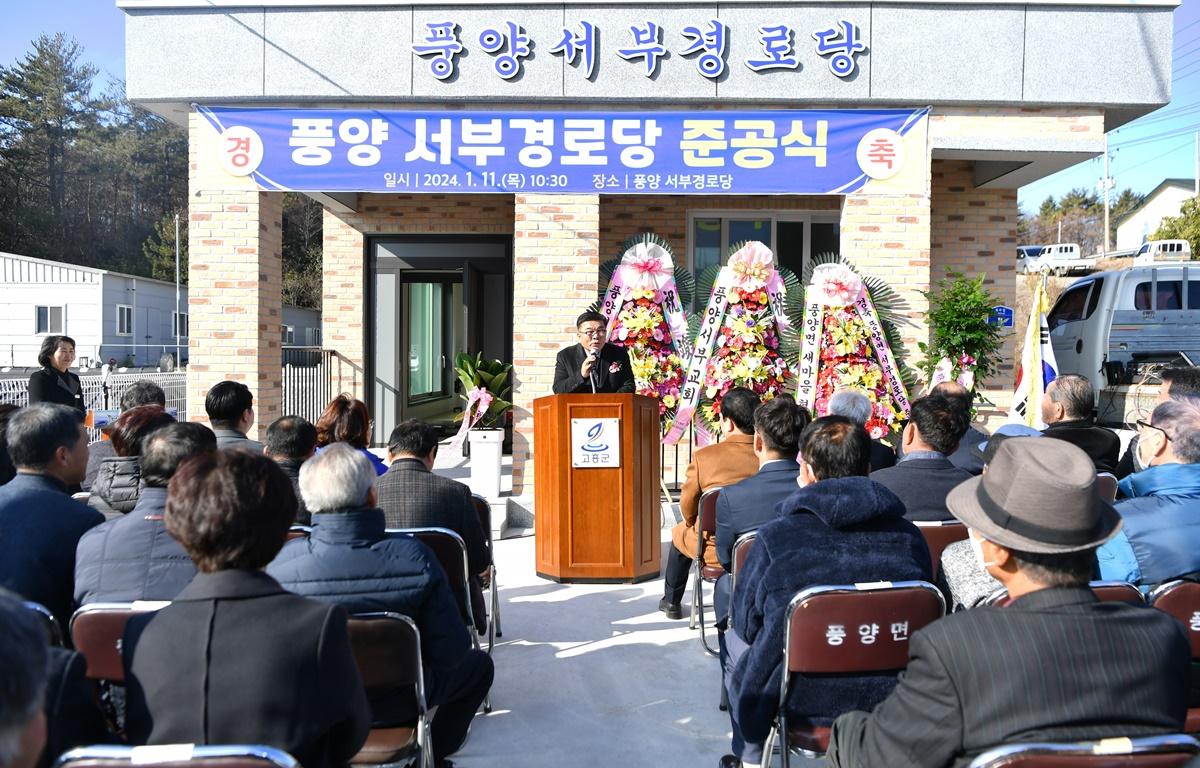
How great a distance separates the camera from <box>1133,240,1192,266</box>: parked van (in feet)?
74.5

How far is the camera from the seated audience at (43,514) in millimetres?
2621

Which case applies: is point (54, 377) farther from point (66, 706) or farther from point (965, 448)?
point (965, 448)

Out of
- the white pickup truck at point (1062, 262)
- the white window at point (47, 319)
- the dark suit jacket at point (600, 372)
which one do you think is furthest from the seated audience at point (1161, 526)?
the white window at point (47, 319)

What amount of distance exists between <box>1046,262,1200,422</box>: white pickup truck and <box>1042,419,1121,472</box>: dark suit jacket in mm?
8946

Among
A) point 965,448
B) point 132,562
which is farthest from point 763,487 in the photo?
point 132,562

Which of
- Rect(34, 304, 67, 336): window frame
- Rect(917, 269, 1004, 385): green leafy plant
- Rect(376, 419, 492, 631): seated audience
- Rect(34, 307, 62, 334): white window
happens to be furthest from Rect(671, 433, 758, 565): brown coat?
Rect(34, 307, 62, 334): white window

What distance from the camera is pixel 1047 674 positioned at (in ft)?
5.15

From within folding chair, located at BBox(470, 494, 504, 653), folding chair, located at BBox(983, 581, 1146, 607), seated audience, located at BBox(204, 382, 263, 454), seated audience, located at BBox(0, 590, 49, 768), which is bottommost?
folding chair, located at BBox(470, 494, 504, 653)

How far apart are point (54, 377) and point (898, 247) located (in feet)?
23.6

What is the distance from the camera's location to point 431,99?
7.67 m

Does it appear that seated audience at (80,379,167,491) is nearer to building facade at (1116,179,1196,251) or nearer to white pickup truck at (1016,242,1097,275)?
white pickup truck at (1016,242,1097,275)

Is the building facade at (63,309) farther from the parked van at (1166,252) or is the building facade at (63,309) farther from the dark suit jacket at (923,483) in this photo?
the dark suit jacket at (923,483)

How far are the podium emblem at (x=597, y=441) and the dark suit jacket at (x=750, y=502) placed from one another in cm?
182

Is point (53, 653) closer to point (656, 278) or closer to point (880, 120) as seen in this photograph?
point (656, 278)
